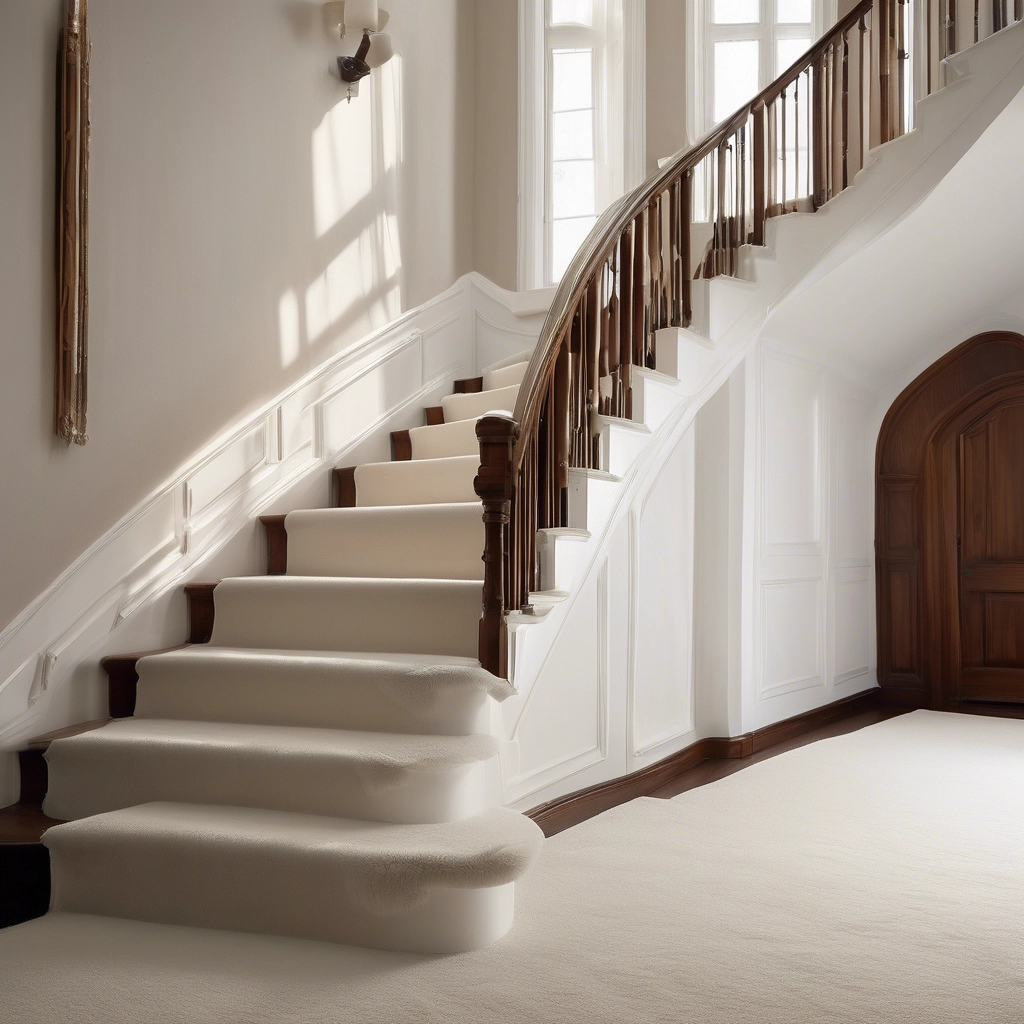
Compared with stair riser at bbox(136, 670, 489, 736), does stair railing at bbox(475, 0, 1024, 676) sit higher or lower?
higher

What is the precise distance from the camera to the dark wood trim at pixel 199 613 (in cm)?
332

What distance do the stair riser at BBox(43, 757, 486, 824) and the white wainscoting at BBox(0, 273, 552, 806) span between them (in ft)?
0.89

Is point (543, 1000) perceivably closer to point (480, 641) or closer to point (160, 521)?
point (480, 641)

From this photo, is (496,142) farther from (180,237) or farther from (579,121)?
(180,237)

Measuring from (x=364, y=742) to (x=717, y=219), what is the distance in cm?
261

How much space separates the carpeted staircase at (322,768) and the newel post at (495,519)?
9cm

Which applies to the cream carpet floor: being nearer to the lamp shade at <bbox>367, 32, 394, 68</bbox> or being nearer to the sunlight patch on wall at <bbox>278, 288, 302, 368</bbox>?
the sunlight patch on wall at <bbox>278, 288, 302, 368</bbox>

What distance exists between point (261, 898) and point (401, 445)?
2.48 meters

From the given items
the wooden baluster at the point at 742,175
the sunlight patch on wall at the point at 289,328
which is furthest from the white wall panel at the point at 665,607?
the sunlight patch on wall at the point at 289,328

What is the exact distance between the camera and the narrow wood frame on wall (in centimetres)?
291

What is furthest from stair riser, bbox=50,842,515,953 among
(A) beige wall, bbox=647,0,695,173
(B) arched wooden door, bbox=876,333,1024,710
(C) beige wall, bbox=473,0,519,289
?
(A) beige wall, bbox=647,0,695,173

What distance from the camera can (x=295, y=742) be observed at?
260 cm

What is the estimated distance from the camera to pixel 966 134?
3.79 metres

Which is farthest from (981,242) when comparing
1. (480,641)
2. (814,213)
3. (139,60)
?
(139,60)
